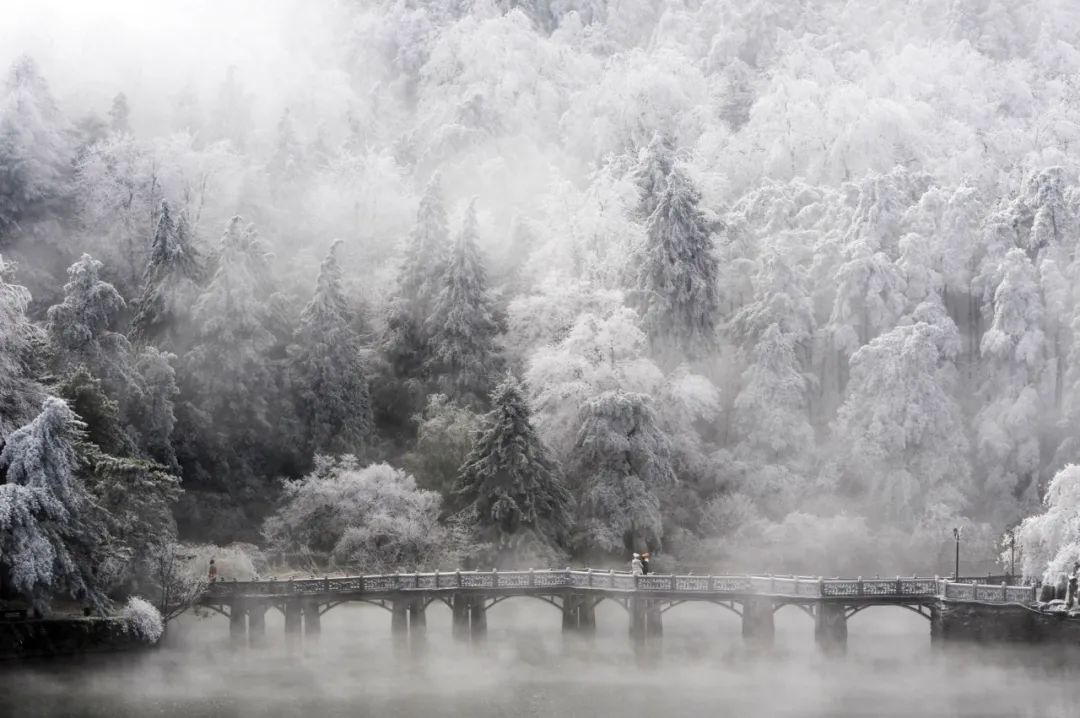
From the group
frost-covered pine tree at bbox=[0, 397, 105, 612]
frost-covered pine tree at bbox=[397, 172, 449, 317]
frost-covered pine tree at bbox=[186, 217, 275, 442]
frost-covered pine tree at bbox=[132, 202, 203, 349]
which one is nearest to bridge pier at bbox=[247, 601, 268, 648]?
frost-covered pine tree at bbox=[0, 397, 105, 612]

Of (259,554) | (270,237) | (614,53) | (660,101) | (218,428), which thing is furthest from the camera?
(614,53)

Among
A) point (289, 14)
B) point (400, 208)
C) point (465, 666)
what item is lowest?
point (465, 666)

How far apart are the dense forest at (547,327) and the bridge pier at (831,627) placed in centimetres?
803

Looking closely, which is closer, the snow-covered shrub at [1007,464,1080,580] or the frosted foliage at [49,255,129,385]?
the snow-covered shrub at [1007,464,1080,580]

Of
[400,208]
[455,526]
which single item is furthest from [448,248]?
[455,526]

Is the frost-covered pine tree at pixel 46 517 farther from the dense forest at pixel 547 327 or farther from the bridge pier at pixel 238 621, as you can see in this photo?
the bridge pier at pixel 238 621

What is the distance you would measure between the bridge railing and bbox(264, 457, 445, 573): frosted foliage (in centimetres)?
631

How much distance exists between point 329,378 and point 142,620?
85.0 ft

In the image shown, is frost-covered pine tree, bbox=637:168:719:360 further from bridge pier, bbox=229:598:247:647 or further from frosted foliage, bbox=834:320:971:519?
bridge pier, bbox=229:598:247:647

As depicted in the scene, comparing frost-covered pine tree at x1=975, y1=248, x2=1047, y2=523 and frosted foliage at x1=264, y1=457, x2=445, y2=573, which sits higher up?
frost-covered pine tree at x1=975, y1=248, x2=1047, y2=523

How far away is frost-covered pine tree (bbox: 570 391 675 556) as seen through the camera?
81750 millimetres

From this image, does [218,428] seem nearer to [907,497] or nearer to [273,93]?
[907,497]

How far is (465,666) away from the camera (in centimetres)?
6550

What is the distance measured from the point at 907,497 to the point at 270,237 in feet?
139
